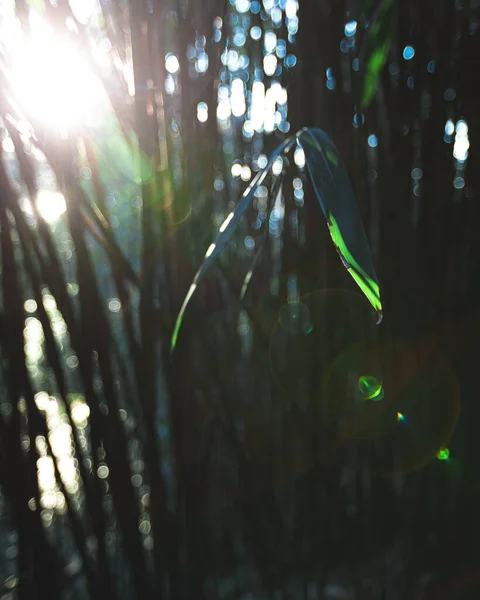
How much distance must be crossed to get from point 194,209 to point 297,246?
16 cm

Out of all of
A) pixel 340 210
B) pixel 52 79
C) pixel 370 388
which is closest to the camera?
pixel 340 210

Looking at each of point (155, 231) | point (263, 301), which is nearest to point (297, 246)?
point (263, 301)

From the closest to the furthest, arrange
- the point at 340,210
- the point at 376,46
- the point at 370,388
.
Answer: the point at 340,210, the point at 376,46, the point at 370,388

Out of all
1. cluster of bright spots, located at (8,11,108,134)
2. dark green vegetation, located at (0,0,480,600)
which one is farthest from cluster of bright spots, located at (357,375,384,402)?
cluster of bright spots, located at (8,11,108,134)

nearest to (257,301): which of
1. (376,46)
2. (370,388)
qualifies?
(370,388)

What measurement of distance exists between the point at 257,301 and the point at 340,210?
0.41 metres

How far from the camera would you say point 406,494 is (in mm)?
778

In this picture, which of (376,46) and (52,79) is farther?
(376,46)

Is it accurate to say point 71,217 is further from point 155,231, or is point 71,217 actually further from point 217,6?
point 217,6

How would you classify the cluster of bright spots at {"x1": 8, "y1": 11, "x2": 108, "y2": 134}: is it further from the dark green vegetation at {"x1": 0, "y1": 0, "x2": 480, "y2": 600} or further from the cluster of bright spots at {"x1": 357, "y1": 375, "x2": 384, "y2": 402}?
the cluster of bright spots at {"x1": 357, "y1": 375, "x2": 384, "y2": 402}

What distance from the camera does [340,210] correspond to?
39 centimetres

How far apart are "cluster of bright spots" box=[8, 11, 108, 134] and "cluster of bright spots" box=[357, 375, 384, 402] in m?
0.48

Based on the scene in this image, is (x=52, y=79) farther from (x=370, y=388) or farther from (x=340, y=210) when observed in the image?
(x=370, y=388)

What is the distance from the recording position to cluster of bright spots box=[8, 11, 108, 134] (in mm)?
499
